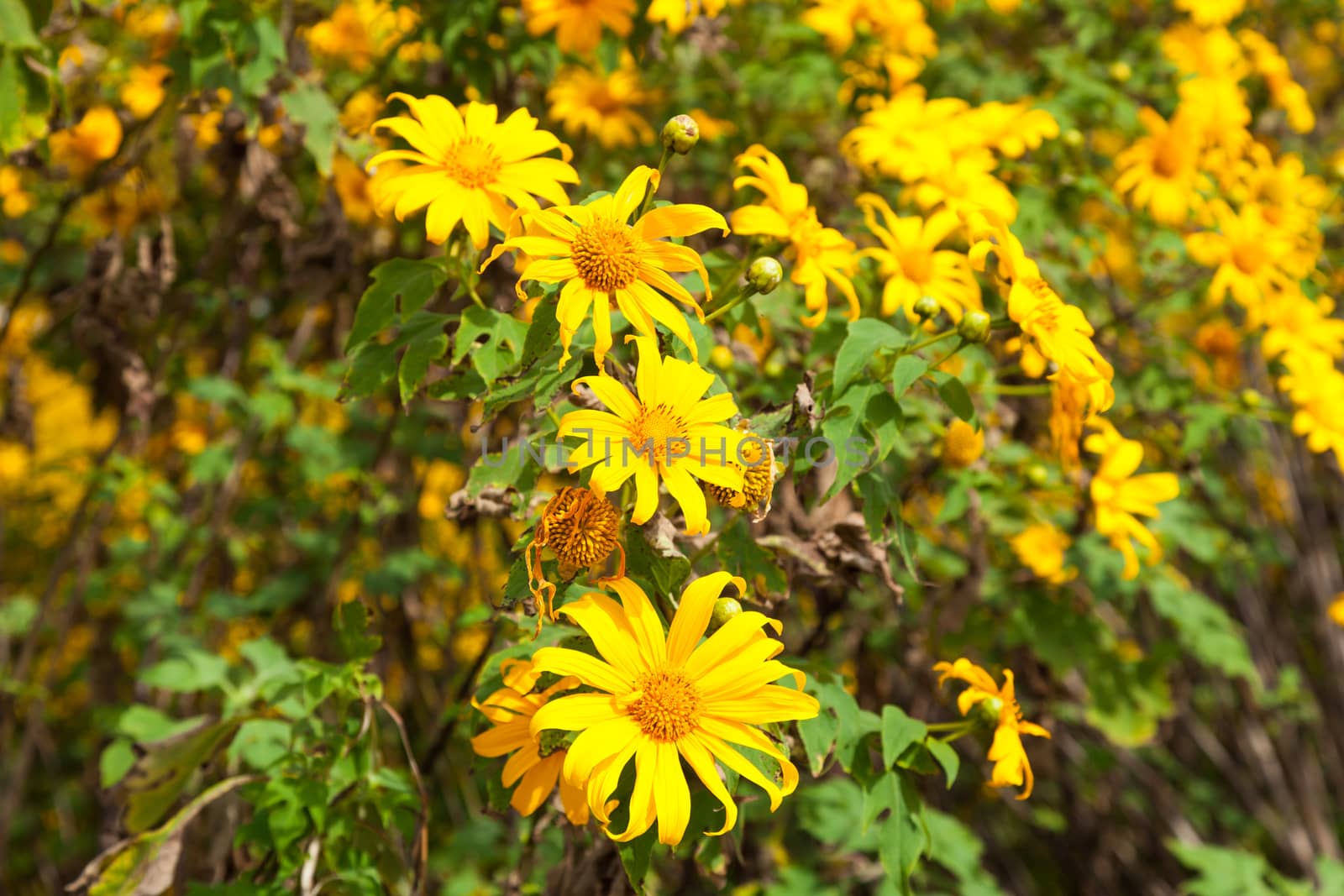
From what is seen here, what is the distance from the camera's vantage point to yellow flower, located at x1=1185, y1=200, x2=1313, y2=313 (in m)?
2.46

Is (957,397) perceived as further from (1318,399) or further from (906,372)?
(1318,399)

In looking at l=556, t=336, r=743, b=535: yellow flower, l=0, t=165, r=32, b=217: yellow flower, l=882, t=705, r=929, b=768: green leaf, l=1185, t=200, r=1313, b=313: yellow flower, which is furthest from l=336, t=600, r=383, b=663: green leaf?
l=0, t=165, r=32, b=217: yellow flower

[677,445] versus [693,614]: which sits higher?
[677,445]

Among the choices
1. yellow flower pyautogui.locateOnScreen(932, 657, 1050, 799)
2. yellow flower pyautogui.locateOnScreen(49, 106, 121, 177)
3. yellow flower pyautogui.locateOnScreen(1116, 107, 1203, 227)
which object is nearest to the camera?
yellow flower pyautogui.locateOnScreen(932, 657, 1050, 799)

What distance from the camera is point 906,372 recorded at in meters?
1.44

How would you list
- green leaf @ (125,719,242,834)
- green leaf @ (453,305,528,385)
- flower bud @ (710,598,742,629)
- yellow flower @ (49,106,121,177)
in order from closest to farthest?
flower bud @ (710,598,742,629)
green leaf @ (453,305,528,385)
green leaf @ (125,719,242,834)
yellow flower @ (49,106,121,177)

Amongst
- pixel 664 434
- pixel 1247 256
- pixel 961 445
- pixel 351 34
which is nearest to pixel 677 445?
pixel 664 434

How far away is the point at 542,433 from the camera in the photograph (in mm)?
1392

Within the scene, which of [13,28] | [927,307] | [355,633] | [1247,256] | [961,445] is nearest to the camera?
[927,307]

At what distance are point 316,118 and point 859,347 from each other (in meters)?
1.42

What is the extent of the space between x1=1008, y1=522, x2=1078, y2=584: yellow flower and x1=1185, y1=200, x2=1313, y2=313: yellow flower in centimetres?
70

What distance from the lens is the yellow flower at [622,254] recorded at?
4.24 ft

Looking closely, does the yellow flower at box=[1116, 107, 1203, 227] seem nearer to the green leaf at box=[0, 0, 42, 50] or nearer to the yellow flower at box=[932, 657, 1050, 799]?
the yellow flower at box=[932, 657, 1050, 799]

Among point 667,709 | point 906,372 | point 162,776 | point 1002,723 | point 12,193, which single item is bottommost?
point 162,776
